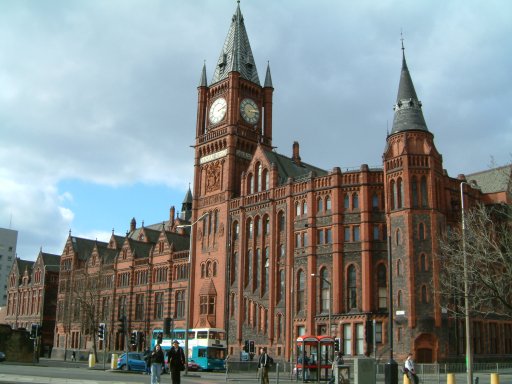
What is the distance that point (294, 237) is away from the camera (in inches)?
2574

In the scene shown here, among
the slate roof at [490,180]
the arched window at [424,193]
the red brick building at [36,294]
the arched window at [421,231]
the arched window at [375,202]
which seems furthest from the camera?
the red brick building at [36,294]

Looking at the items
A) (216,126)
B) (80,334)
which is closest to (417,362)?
(216,126)

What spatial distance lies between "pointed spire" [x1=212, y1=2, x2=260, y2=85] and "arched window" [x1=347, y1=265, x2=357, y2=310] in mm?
33397

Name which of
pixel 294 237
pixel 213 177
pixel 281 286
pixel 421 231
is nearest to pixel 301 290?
pixel 281 286

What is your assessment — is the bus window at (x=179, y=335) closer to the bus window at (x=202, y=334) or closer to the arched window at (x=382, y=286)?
the bus window at (x=202, y=334)

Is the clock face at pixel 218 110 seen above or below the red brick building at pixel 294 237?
above

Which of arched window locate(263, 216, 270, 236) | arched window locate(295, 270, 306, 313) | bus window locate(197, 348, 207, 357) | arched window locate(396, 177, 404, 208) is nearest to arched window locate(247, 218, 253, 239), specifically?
arched window locate(263, 216, 270, 236)

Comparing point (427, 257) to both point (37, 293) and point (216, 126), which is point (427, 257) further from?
point (37, 293)

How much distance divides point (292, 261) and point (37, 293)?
77.6 meters

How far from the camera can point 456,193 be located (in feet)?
201

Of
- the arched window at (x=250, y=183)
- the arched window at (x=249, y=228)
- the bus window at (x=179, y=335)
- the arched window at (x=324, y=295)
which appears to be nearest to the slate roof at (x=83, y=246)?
the bus window at (x=179, y=335)

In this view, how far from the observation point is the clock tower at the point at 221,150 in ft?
245

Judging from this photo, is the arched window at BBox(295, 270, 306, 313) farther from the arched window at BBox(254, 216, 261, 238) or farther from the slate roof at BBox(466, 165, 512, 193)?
the slate roof at BBox(466, 165, 512, 193)

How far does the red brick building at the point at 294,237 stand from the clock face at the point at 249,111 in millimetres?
182
